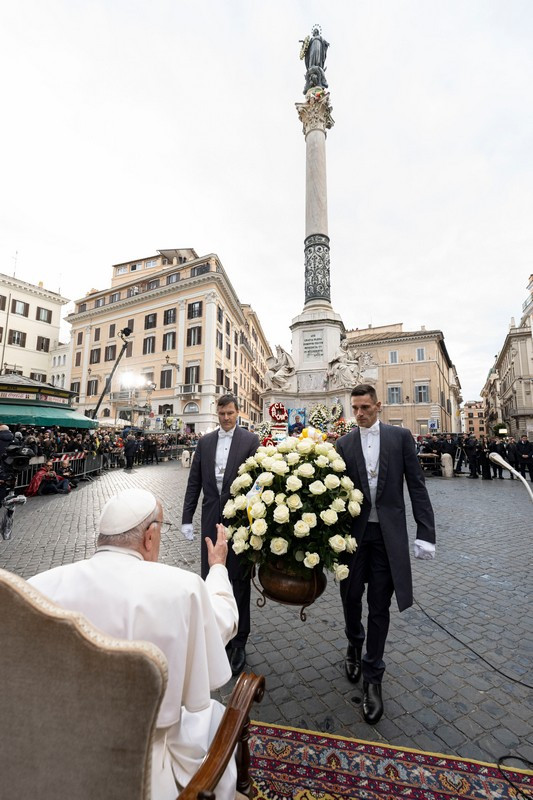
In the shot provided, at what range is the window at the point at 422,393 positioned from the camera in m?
43.6

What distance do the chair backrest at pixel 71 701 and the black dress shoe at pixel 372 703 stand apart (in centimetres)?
216

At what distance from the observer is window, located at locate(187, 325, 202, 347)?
3472cm

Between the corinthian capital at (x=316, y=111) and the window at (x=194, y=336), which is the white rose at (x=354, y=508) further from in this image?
the window at (x=194, y=336)

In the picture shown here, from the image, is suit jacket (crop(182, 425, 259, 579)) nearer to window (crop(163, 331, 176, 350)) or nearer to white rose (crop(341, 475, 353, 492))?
white rose (crop(341, 475, 353, 492))

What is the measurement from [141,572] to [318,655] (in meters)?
2.72

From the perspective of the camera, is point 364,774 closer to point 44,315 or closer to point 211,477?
point 211,477

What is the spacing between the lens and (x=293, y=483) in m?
2.48

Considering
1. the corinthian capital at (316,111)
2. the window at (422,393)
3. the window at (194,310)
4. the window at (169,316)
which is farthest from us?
the window at (422,393)

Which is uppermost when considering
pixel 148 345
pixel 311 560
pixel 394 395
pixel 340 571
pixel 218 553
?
pixel 148 345

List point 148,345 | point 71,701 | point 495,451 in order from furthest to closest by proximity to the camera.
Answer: point 148,345 → point 495,451 → point 71,701

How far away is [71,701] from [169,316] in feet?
128

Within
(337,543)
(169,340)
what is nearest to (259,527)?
(337,543)

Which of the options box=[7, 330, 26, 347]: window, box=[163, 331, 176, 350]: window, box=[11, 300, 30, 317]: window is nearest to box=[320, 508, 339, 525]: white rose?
box=[163, 331, 176, 350]: window

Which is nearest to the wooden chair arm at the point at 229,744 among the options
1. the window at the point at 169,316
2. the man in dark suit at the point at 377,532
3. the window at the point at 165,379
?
the man in dark suit at the point at 377,532
